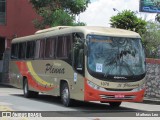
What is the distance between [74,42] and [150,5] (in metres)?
17.2

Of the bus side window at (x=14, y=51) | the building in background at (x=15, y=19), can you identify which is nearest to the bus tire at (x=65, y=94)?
the bus side window at (x=14, y=51)

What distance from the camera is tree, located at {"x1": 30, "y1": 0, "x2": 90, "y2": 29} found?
39.9m

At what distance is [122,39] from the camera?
1788 cm

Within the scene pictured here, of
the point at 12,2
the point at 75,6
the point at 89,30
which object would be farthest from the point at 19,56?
the point at 12,2

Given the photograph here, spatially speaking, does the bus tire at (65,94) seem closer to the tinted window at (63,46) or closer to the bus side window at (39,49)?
the tinted window at (63,46)

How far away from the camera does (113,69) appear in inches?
683

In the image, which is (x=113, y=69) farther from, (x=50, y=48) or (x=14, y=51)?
(x=14, y=51)

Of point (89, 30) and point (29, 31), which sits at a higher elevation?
point (89, 30)

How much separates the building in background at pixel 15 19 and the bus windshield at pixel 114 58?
29.7 m

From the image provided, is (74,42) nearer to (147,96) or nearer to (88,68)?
(88,68)

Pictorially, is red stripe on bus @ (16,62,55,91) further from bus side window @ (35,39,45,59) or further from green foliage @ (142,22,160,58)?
green foliage @ (142,22,160,58)

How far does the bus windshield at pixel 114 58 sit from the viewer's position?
17250 mm

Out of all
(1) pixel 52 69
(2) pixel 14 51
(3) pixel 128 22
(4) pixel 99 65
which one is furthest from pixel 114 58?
(3) pixel 128 22

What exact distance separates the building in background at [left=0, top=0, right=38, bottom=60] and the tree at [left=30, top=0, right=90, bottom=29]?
4.14m
